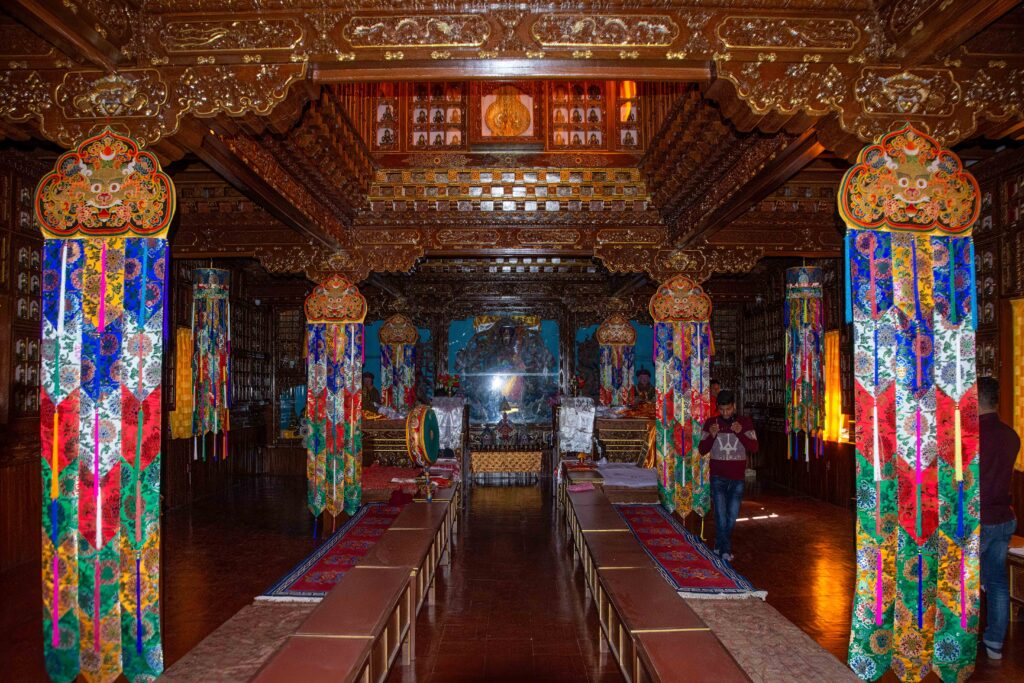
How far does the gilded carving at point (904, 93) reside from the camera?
12.8ft

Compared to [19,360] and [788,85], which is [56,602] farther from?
[788,85]

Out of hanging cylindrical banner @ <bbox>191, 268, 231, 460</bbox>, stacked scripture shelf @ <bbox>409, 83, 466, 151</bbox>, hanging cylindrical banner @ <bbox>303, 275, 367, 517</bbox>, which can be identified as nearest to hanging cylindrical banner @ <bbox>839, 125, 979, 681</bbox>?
stacked scripture shelf @ <bbox>409, 83, 466, 151</bbox>

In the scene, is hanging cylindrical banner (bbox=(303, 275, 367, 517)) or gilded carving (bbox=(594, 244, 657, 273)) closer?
hanging cylindrical banner (bbox=(303, 275, 367, 517))

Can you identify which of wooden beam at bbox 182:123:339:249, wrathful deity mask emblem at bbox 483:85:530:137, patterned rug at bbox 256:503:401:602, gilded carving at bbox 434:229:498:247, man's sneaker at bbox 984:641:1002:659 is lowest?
man's sneaker at bbox 984:641:1002:659

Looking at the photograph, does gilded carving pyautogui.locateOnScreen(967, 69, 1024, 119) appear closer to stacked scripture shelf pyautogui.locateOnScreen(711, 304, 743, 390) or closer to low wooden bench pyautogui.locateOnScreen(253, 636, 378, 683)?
low wooden bench pyautogui.locateOnScreen(253, 636, 378, 683)

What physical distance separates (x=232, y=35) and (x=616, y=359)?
11536 millimetres

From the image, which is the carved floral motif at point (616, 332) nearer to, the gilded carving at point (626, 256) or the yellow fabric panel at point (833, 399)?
the yellow fabric panel at point (833, 399)

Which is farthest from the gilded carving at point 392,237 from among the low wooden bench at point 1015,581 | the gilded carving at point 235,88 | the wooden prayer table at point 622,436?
the low wooden bench at point 1015,581

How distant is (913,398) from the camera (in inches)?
150

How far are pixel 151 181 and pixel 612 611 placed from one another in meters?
3.73

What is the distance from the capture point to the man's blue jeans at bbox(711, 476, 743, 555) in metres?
6.31

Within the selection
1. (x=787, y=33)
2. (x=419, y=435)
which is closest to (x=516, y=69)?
(x=787, y=33)

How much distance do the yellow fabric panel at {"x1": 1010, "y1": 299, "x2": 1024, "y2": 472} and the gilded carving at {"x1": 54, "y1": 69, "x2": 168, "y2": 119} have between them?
679cm

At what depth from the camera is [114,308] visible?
3914 mm
